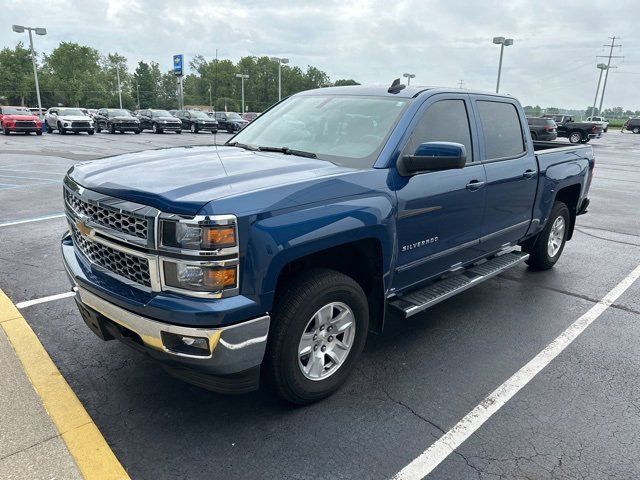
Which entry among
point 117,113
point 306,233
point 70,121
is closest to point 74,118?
point 70,121

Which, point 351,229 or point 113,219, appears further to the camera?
point 351,229

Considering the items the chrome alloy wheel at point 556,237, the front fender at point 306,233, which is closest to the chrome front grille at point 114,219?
the front fender at point 306,233

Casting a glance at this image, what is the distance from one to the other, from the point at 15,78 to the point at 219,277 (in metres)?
98.0

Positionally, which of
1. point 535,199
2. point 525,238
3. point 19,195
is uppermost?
point 535,199

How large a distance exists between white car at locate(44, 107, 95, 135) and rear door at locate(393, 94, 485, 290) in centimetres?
3051

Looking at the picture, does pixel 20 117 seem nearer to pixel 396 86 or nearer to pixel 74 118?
pixel 74 118

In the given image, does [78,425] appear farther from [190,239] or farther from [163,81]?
[163,81]

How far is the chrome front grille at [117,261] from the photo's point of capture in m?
2.58

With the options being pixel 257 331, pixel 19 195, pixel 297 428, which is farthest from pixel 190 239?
pixel 19 195

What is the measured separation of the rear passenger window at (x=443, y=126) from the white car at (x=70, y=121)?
30.5 metres

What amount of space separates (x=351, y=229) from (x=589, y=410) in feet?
6.31

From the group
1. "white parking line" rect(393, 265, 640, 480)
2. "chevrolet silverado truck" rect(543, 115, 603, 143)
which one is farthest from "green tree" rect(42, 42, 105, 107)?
"white parking line" rect(393, 265, 640, 480)

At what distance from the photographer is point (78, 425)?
2814 millimetres

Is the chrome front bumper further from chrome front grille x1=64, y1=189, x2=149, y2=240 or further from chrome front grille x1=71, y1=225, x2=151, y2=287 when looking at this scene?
chrome front grille x1=64, y1=189, x2=149, y2=240
